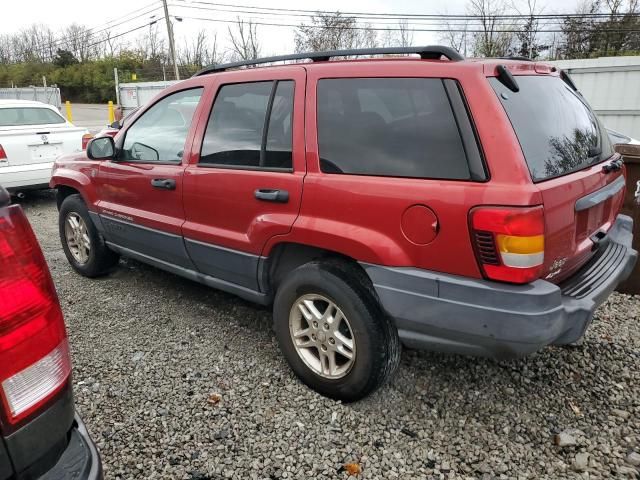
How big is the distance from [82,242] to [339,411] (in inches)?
120

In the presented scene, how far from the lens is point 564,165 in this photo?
230 centimetres

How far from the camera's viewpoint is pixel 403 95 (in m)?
2.31

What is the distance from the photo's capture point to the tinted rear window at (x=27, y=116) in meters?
7.45

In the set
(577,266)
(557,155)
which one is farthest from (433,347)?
(557,155)

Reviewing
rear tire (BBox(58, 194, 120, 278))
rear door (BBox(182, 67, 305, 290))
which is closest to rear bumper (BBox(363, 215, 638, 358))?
rear door (BBox(182, 67, 305, 290))

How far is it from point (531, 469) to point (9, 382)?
2.13 metres

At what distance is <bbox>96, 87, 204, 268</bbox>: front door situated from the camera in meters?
3.35

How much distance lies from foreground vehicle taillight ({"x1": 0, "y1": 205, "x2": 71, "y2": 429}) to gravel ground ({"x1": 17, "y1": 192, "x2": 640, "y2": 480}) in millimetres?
1185

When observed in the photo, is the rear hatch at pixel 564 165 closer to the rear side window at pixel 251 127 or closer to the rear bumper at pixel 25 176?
the rear side window at pixel 251 127

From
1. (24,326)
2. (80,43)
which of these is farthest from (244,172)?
(80,43)

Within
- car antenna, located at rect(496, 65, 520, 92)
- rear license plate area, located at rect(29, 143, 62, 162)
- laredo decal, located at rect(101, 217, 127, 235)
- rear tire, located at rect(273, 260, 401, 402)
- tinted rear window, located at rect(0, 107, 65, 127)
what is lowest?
rear tire, located at rect(273, 260, 401, 402)

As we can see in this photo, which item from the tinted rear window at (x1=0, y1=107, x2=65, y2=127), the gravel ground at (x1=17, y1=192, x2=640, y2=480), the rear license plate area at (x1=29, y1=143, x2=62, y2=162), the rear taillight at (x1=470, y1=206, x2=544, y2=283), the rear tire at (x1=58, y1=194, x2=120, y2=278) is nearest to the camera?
the rear taillight at (x1=470, y1=206, x2=544, y2=283)

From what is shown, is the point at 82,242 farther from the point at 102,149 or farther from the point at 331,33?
the point at 331,33

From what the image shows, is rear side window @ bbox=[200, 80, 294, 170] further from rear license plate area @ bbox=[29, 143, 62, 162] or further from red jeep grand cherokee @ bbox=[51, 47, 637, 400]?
rear license plate area @ bbox=[29, 143, 62, 162]
